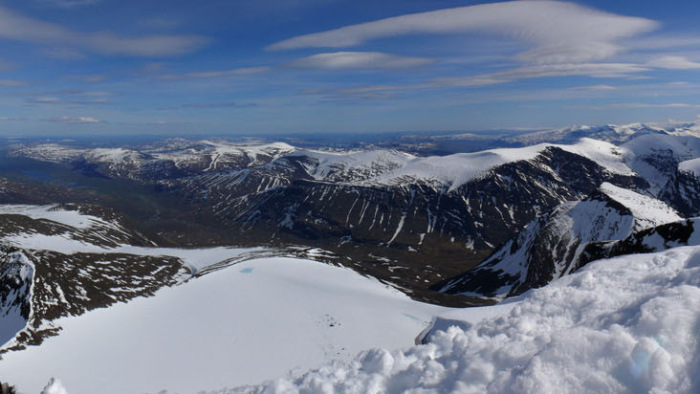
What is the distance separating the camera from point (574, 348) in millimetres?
9977

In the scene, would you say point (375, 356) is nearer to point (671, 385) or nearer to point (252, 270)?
point (671, 385)

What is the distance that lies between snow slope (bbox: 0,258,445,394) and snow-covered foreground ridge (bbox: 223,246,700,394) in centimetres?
3229

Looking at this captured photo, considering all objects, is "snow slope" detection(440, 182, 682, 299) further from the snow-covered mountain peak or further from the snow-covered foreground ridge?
the snow-covered foreground ridge

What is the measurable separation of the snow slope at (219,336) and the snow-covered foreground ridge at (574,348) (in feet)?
106

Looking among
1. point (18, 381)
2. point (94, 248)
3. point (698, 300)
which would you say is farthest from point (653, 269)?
point (94, 248)

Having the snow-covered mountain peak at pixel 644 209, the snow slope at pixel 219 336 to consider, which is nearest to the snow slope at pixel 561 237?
the snow-covered mountain peak at pixel 644 209

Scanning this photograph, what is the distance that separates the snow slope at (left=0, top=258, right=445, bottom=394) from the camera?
4656 centimetres

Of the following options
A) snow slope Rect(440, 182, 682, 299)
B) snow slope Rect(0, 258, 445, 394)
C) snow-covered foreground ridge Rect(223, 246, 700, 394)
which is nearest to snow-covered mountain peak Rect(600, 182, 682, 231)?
snow slope Rect(440, 182, 682, 299)

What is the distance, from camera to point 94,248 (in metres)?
148

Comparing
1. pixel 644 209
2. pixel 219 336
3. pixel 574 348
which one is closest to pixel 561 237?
pixel 644 209

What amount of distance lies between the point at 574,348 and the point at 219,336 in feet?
180

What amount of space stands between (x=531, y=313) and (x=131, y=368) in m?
54.6

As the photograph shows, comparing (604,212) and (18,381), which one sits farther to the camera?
(604,212)

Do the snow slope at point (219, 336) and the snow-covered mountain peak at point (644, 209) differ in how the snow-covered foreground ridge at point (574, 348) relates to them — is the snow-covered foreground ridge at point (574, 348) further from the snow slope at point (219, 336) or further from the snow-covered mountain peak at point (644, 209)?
the snow-covered mountain peak at point (644, 209)
